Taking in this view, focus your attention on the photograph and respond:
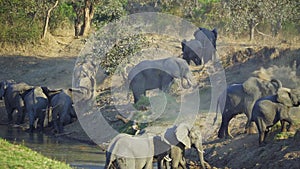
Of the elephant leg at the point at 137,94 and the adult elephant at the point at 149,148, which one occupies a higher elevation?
the adult elephant at the point at 149,148

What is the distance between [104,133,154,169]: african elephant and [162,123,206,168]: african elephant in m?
0.76

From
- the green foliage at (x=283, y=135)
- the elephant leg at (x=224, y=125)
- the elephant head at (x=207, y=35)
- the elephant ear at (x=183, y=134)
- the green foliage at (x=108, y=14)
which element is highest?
the green foliage at (x=108, y=14)

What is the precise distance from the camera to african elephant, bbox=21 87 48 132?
94.5ft

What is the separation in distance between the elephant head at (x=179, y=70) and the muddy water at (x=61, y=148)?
15.9 feet

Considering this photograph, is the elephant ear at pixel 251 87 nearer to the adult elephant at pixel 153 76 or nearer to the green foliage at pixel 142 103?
the green foliage at pixel 142 103

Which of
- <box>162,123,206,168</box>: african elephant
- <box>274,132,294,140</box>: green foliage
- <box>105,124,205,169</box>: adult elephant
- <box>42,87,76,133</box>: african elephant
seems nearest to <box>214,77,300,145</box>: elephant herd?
<box>274,132,294,140</box>: green foliage

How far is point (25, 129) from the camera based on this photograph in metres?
29.0

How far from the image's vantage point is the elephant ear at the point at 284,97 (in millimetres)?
20875

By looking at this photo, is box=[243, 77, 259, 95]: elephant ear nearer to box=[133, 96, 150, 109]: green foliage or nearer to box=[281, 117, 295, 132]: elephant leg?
box=[281, 117, 295, 132]: elephant leg

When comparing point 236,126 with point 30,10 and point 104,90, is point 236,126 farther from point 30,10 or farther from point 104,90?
point 30,10

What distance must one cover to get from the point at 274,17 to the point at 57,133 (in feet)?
46.7

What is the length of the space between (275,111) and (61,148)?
6.59m

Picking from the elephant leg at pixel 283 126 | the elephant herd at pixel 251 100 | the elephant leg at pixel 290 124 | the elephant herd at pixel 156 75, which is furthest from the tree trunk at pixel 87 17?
the elephant leg at pixel 290 124

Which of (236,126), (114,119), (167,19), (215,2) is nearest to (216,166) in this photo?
(236,126)
